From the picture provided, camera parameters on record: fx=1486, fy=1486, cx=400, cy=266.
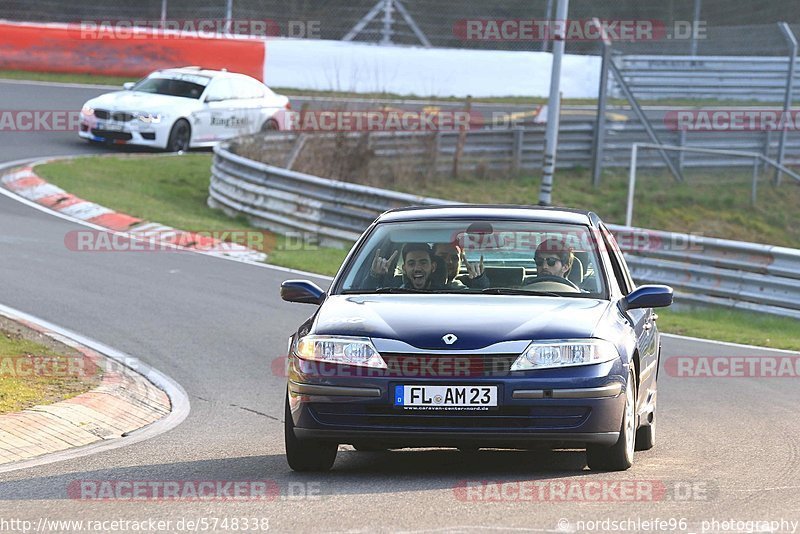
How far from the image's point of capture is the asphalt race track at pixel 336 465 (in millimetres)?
6371

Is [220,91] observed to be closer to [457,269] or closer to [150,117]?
[150,117]

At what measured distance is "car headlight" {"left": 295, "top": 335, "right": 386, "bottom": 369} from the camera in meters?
7.21

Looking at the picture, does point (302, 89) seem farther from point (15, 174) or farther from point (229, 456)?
point (229, 456)

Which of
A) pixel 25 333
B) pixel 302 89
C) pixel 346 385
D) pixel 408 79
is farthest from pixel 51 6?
pixel 346 385

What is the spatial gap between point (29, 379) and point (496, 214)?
12.2ft

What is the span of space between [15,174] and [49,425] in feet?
48.0

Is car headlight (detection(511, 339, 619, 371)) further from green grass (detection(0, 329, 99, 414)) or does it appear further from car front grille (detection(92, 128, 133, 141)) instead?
car front grille (detection(92, 128, 133, 141))

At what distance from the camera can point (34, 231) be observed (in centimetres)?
1877

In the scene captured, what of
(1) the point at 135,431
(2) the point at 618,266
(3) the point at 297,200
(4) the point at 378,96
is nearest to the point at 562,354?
(2) the point at 618,266
